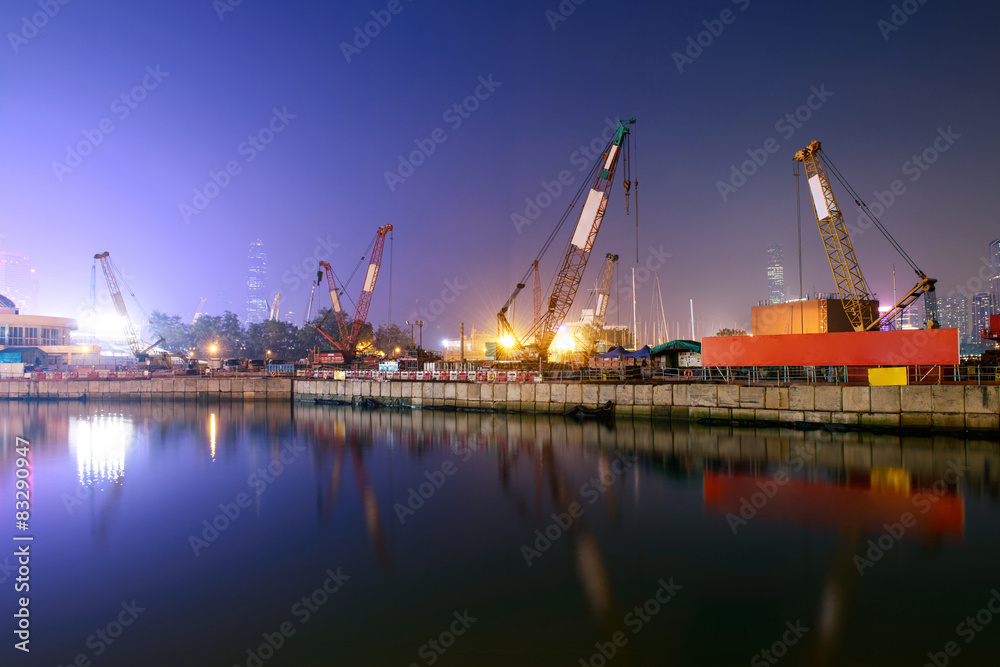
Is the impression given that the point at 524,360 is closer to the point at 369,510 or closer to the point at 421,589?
the point at 369,510

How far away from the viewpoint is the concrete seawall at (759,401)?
23312 millimetres

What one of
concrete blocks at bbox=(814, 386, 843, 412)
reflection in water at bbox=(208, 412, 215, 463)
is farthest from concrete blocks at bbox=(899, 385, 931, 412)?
reflection in water at bbox=(208, 412, 215, 463)

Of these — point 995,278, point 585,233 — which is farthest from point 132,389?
point 995,278

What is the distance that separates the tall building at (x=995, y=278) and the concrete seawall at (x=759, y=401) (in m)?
167

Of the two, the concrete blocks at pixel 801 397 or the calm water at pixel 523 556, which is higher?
the concrete blocks at pixel 801 397

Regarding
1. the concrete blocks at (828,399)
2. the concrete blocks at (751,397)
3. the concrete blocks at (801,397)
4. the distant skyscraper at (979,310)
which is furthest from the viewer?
the distant skyscraper at (979,310)

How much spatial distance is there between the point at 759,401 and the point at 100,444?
37.0 metres

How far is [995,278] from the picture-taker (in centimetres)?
14625

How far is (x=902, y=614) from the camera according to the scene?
8477 mm

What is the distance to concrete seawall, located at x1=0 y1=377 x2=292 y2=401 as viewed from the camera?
53.2m

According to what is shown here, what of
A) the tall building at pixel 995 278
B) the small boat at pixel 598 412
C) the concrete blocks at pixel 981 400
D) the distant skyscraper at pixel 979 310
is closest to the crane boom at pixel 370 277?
the small boat at pixel 598 412

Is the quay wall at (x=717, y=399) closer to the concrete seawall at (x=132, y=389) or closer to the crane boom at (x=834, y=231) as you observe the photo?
the concrete seawall at (x=132, y=389)

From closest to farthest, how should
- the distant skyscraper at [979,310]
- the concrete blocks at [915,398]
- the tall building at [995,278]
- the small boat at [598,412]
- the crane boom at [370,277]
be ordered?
the concrete blocks at [915,398], the small boat at [598,412], the crane boom at [370,277], the tall building at [995,278], the distant skyscraper at [979,310]

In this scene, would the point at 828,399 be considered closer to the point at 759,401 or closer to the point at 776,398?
the point at 776,398
